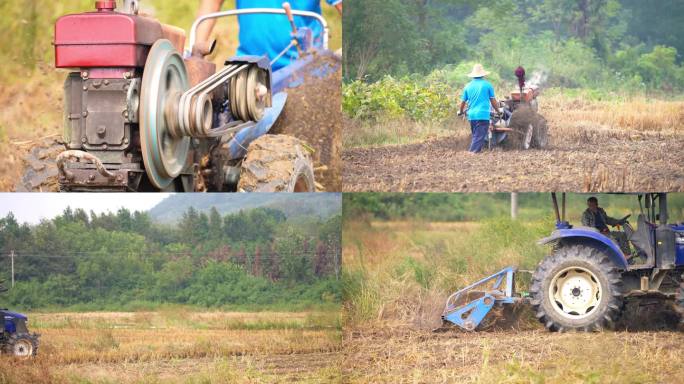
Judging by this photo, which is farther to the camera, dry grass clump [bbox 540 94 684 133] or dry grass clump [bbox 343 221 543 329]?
dry grass clump [bbox 343 221 543 329]

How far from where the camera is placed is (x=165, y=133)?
8234 mm

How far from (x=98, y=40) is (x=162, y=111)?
56cm

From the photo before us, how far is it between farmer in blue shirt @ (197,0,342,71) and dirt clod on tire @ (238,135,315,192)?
2.10 feet

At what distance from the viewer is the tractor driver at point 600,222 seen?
9.11 meters

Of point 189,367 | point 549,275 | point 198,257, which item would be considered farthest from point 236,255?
point 549,275

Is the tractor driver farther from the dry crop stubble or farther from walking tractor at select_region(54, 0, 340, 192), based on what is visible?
walking tractor at select_region(54, 0, 340, 192)

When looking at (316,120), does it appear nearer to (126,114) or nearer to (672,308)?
(126,114)

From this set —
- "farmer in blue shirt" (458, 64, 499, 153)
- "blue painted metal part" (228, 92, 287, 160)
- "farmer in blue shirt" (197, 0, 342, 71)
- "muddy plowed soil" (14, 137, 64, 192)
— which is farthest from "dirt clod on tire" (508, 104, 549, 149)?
"muddy plowed soil" (14, 137, 64, 192)

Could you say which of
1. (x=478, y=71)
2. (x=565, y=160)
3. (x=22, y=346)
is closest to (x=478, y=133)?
(x=478, y=71)

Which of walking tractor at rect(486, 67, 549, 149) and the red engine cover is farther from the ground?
the red engine cover

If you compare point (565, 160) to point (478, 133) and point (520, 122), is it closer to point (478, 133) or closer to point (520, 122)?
point (520, 122)

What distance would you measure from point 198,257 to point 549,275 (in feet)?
7.99

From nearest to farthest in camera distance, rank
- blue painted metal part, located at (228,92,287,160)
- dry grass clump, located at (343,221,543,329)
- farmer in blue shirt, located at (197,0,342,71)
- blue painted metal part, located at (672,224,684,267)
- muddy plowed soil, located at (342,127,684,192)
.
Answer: blue painted metal part, located at (672,224,684,267) < blue painted metal part, located at (228,92,287,160) < farmer in blue shirt, located at (197,0,342,71) < muddy plowed soil, located at (342,127,684,192) < dry grass clump, located at (343,221,543,329)

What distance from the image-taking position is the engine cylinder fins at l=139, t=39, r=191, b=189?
7996mm
